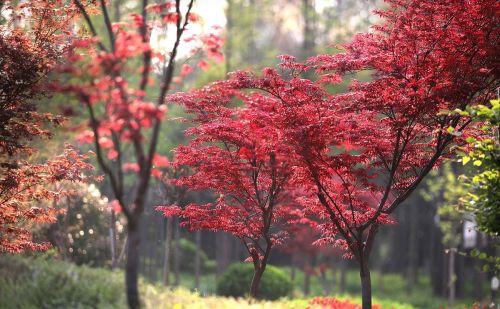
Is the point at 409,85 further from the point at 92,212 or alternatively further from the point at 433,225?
the point at 433,225

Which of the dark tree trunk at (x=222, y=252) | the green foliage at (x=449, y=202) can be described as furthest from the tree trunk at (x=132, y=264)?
the dark tree trunk at (x=222, y=252)

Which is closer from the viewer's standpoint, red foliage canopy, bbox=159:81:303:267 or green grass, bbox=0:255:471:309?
green grass, bbox=0:255:471:309

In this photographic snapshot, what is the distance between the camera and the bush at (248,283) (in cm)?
1623

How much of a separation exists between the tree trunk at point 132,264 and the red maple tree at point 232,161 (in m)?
2.91

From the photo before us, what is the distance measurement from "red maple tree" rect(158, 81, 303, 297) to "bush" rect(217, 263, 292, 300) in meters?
5.98

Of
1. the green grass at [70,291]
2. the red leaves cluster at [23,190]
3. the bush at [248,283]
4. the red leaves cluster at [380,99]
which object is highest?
the red leaves cluster at [380,99]

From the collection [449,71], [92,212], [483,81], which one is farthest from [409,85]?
[92,212]

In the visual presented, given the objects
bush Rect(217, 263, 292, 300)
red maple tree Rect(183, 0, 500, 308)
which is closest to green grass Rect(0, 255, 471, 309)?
red maple tree Rect(183, 0, 500, 308)

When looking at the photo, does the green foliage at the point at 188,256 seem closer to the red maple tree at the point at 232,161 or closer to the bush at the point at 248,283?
the bush at the point at 248,283

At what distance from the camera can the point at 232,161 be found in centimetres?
952

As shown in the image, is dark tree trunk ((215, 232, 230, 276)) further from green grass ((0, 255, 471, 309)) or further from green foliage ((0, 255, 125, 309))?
green foliage ((0, 255, 125, 309))

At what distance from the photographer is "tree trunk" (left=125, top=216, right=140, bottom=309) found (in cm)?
612

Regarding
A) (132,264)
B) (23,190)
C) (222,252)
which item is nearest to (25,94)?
(23,190)

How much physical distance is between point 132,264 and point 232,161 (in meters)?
3.60
